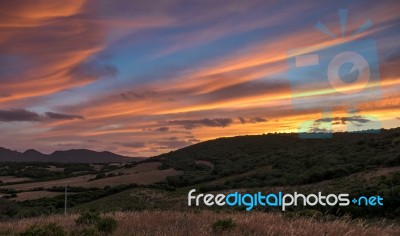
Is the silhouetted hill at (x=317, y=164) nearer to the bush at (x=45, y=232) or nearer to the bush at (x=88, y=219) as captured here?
the bush at (x=88, y=219)

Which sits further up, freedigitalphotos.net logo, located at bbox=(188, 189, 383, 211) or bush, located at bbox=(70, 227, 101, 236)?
bush, located at bbox=(70, 227, 101, 236)

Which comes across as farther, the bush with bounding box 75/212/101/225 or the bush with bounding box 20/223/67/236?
the bush with bounding box 75/212/101/225

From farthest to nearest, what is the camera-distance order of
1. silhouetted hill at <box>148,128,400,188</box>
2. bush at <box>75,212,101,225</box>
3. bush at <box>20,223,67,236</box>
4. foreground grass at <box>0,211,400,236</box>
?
silhouetted hill at <box>148,128,400,188</box> → bush at <box>75,212,101,225</box> → foreground grass at <box>0,211,400,236</box> → bush at <box>20,223,67,236</box>

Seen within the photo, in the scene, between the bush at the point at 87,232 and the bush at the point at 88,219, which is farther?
the bush at the point at 88,219

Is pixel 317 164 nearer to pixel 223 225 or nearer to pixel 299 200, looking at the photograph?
pixel 299 200

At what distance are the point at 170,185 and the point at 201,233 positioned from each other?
59735 millimetres

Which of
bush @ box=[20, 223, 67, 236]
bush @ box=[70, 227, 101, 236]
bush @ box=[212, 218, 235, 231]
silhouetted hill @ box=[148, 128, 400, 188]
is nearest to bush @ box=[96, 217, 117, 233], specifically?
bush @ box=[70, 227, 101, 236]

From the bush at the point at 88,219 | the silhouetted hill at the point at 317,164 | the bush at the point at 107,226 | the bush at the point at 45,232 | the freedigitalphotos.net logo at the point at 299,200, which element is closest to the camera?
the bush at the point at 45,232

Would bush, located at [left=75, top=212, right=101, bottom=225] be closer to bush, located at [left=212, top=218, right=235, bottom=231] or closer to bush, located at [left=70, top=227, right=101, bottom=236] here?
bush, located at [left=70, top=227, right=101, bottom=236]

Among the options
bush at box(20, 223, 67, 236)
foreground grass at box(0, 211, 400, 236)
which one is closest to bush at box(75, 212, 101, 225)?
foreground grass at box(0, 211, 400, 236)

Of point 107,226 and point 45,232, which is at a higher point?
point 45,232

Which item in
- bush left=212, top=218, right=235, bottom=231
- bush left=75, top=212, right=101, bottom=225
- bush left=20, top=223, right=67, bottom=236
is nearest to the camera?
bush left=20, top=223, right=67, bottom=236

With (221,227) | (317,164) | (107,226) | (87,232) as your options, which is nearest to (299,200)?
(317,164)

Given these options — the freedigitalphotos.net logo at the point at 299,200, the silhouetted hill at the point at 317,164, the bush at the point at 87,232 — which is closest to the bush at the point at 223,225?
the bush at the point at 87,232
